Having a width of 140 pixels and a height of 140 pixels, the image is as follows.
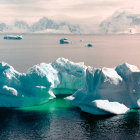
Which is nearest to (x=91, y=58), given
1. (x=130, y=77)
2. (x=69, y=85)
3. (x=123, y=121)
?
(x=69, y=85)

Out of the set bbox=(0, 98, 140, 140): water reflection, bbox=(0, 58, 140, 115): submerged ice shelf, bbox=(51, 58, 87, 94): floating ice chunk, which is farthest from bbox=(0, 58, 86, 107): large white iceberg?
bbox=(51, 58, 87, 94): floating ice chunk

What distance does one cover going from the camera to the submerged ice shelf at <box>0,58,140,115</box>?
104 feet

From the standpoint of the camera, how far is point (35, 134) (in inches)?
1009

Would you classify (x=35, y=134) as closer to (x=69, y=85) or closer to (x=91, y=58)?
(x=69, y=85)

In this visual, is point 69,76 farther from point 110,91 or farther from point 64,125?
point 64,125

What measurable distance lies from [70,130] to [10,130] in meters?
5.16

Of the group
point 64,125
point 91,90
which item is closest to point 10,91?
point 64,125

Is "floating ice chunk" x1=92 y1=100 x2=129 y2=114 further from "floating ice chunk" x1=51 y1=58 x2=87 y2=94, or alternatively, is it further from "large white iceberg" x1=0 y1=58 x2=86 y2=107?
"floating ice chunk" x1=51 y1=58 x2=87 y2=94

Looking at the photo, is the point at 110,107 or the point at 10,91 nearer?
the point at 110,107

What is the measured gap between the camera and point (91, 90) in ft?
108

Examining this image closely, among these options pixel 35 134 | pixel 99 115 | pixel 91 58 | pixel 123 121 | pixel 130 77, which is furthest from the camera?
pixel 91 58

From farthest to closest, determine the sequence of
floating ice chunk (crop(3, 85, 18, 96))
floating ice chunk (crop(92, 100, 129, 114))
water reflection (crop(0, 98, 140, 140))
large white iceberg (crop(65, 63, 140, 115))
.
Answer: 1. floating ice chunk (crop(3, 85, 18, 96))
2. large white iceberg (crop(65, 63, 140, 115))
3. floating ice chunk (crop(92, 100, 129, 114))
4. water reflection (crop(0, 98, 140, 140))

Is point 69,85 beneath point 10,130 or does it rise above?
above

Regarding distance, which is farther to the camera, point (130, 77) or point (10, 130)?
point (130, 77)
